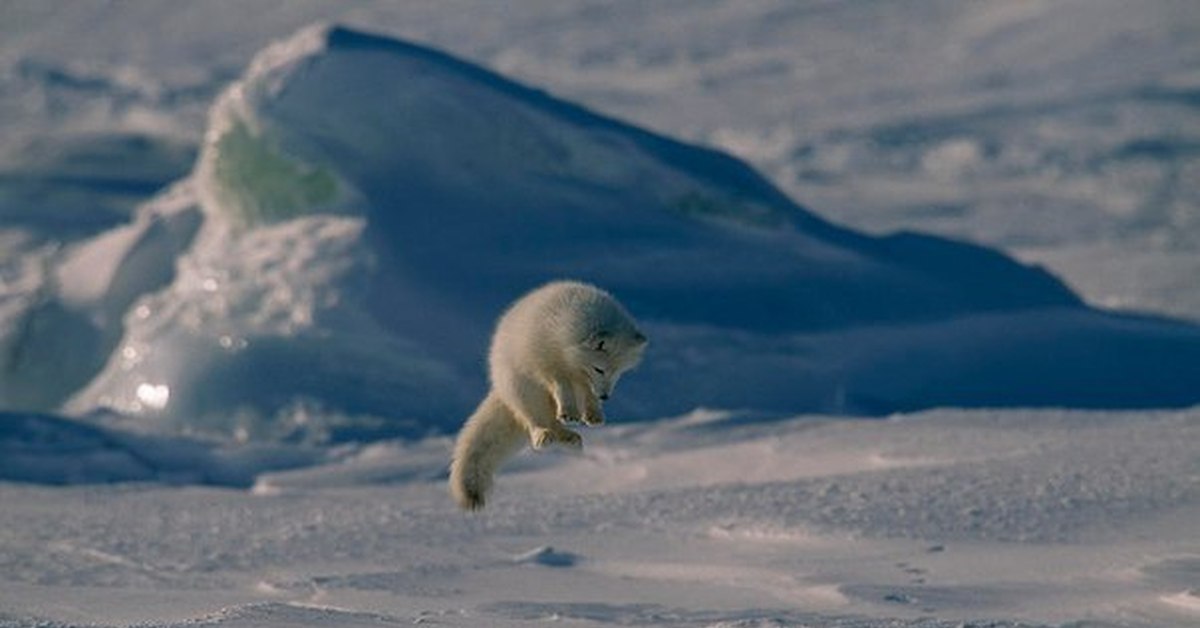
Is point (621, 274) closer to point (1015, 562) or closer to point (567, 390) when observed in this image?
point (1015, 562)

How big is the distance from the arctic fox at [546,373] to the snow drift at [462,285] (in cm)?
474

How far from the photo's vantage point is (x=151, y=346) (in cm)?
834

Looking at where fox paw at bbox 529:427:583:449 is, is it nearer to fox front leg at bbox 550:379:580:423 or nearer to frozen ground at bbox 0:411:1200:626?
fox front leg at bbox 550:379:580:423

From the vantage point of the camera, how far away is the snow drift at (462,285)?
26.4ft

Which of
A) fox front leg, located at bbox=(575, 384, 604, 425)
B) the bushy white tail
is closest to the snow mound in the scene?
the bushy white tail

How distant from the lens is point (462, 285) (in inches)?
332

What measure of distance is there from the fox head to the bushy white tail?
23cm

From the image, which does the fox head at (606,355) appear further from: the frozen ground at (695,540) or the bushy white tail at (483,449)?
the frozen ground at (695,540)

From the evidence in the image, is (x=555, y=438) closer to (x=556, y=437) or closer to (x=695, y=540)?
(x=556, y=437)

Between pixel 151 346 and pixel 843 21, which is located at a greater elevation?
pixel 843 21

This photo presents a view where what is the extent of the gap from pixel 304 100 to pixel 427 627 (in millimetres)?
5588

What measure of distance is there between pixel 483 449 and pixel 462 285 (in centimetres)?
548

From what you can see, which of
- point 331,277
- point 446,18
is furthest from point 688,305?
point 446,18

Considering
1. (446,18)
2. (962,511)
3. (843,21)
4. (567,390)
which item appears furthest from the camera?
(446,18)
